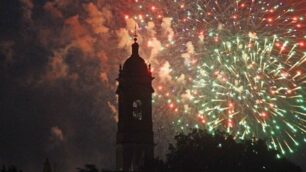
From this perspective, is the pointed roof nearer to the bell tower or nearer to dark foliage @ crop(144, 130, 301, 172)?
the bell tower

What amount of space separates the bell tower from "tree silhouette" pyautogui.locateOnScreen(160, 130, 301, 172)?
235 cm

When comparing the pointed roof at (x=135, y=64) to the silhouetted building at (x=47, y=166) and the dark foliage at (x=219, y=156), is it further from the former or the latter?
the silhouetted building at (x=47, y=166)

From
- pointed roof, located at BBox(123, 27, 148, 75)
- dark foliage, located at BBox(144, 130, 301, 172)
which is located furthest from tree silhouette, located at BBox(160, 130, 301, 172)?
pointed roof, located at BBox(123, 27, 148, 75)

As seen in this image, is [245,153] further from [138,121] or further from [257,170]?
[138,121]

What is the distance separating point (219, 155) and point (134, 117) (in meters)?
7.41

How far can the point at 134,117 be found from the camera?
69.1 metres

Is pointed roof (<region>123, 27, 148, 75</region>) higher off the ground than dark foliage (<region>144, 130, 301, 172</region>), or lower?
higher

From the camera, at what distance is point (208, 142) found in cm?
6919

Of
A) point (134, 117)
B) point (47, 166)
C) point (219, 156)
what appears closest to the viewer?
point (219, 156)

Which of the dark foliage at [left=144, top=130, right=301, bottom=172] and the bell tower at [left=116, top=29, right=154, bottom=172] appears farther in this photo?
the bell tower at [left=116, top=29, right=154, bottom=172]

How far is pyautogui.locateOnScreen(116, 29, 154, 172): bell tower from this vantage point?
68062mm

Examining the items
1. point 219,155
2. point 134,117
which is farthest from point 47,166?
point 219,155

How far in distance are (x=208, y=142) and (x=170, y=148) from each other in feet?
10.3

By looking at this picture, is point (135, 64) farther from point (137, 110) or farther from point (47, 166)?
point (47, 166)
